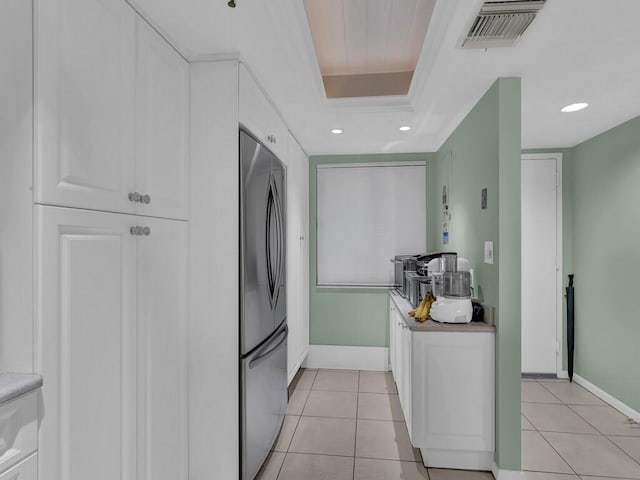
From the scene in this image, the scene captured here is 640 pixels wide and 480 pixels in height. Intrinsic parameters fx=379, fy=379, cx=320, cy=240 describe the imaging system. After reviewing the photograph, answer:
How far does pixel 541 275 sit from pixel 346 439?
8.30 feet

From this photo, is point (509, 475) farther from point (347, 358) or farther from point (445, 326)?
point (347, 358)

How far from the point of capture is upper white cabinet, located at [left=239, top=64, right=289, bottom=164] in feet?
6.50

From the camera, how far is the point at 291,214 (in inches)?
128

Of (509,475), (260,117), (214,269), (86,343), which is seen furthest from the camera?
(260,117)

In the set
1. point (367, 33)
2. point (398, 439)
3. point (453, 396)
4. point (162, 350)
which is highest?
point (367, 33)

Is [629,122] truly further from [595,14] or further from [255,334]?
[255,334]

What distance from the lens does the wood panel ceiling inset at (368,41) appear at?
207cm

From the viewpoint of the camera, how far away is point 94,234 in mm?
1266

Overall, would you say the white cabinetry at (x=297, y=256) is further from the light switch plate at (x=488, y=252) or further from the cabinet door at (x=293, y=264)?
the light switch plate at (x=488, y=252)

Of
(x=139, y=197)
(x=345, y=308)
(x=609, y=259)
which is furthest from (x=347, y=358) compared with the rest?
(x=139, y=197)

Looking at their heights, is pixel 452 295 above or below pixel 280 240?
below

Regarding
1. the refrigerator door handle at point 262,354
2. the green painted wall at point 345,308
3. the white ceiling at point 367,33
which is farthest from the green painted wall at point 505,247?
the green painted wall at point 345,308

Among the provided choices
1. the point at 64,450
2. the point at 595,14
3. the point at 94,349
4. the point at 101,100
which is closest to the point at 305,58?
the point at 101,100

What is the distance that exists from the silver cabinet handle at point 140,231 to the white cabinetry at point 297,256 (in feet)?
5.35
